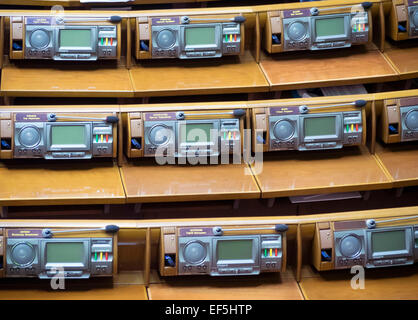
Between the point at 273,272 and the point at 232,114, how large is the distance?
36.8 inches

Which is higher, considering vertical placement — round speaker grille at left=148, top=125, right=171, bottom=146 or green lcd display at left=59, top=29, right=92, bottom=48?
green lcd display at left=59, top=29, right=92, bottom=48

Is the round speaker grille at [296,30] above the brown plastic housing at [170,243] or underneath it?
above

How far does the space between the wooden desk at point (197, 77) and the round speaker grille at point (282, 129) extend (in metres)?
0.31

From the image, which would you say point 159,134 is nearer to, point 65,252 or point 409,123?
point 65,252

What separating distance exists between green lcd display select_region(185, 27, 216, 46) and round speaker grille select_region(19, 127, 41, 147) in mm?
1101

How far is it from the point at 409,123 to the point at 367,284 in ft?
3.37

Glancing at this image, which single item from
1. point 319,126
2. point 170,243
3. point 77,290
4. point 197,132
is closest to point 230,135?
point 197,132

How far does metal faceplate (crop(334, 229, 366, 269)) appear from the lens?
487 centimetres

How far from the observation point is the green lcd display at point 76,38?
540 cm

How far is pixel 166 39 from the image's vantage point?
215 inches

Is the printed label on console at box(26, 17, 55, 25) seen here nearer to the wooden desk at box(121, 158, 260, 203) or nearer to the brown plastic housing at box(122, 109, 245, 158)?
the brown plastic housing at box(122, 109, 245, 158)

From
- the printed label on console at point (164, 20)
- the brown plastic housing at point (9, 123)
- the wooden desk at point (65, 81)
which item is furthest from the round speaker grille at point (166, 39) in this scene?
the brown plastic housing at point (9, 123)

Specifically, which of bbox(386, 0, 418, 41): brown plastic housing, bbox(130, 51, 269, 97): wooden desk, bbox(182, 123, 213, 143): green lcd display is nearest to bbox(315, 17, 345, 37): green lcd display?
bbox(386, 0, 418, 41): brown plastic housing

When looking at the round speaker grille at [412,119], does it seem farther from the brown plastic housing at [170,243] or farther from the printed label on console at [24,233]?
the printed label on console at [24,233]
